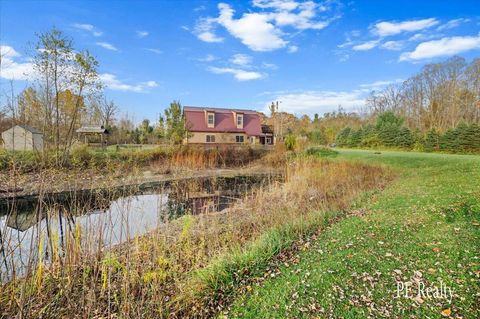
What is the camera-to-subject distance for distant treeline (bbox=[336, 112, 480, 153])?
16.9 metres

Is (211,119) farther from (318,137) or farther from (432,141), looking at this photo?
(432,141)

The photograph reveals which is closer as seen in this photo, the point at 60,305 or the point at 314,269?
the point at 60,305

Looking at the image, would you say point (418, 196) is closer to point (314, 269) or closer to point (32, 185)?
point (314, 269)

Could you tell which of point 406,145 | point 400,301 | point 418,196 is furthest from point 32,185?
point 406,145

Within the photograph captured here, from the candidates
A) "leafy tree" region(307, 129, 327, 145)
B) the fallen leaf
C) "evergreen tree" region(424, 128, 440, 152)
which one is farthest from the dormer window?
the fallen leaf

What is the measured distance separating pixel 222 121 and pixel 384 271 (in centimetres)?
2592

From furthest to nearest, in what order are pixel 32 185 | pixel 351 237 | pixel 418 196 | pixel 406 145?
pixel 406 145, pixel 32 185, pixel 418 196, pixel 351 237

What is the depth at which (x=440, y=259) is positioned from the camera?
3.25 metres

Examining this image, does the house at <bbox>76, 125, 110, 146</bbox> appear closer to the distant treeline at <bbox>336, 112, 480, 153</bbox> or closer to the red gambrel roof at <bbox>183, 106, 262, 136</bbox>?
the red gambrel roof at <bbox>183, 106, 262, 136</bbox>

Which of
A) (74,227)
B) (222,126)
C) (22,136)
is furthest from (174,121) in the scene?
(74,227)

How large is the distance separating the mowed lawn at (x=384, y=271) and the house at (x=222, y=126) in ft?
73.0

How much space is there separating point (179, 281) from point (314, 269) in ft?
5.87

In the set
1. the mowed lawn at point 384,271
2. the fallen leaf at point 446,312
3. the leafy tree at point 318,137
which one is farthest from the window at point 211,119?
the fallen leaf at point 446,312

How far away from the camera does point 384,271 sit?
3.14 m
